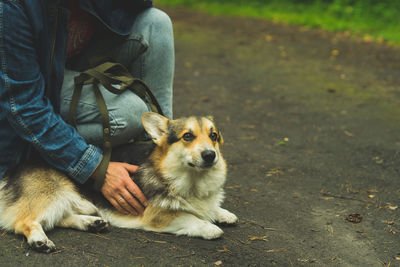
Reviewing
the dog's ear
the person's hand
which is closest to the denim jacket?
the person's hand

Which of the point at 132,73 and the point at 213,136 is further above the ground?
the point at 132,73

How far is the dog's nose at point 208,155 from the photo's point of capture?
282 centimetres

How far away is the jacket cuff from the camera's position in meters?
2.84

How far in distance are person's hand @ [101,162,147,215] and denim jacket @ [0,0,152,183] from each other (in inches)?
5.4

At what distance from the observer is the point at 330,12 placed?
11328 mm

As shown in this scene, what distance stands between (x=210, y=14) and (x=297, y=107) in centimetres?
709

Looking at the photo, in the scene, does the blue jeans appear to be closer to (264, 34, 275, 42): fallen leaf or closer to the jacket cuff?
the jacket cuff

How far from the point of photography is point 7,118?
106 inches

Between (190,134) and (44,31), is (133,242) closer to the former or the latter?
(190,134)

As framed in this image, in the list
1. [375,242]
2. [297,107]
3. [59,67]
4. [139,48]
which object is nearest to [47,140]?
[59,67]

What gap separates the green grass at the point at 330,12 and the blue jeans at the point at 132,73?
677 cm

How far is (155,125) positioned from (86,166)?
556 mm

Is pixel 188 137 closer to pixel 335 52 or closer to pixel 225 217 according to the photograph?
pixel 225 217

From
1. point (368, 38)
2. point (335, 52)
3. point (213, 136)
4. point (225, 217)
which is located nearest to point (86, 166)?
point (213, 136)
